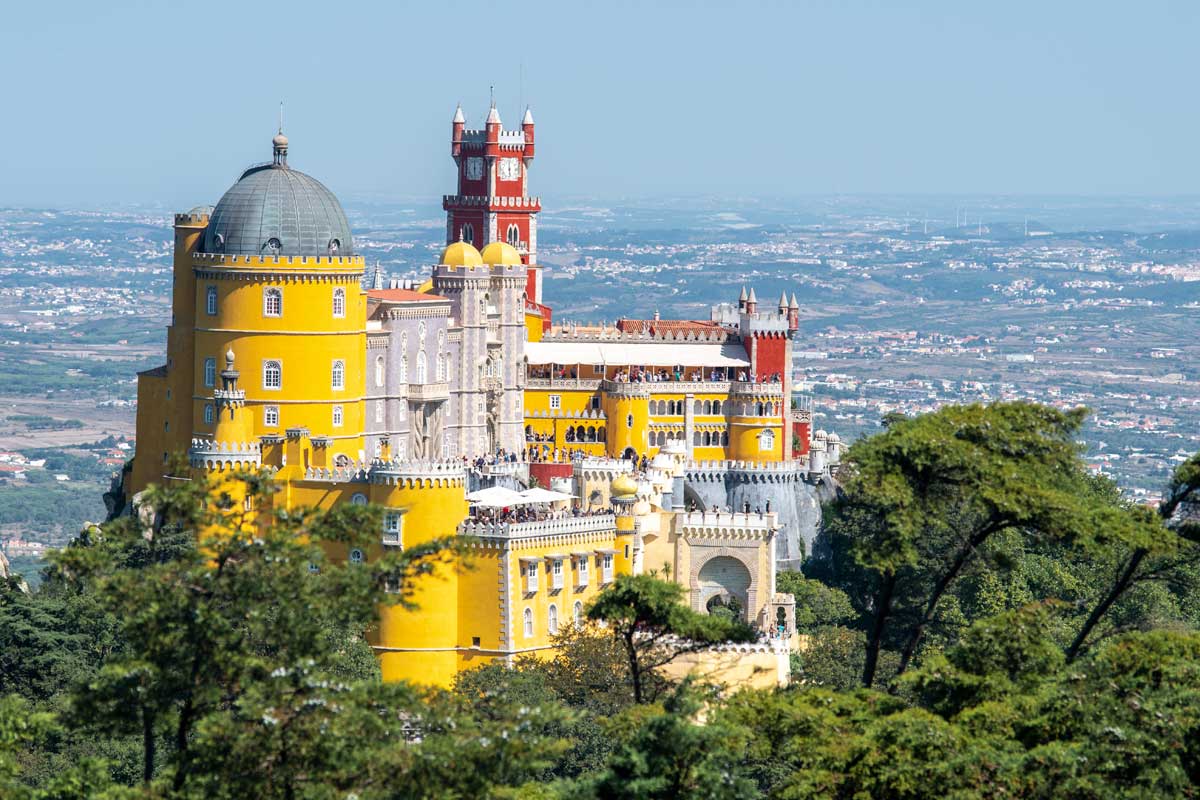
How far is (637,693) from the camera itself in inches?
A: 2987

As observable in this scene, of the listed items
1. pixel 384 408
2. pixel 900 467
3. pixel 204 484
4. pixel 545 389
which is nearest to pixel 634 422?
pixel 545 389

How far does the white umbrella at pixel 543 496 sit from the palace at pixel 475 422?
1374mm

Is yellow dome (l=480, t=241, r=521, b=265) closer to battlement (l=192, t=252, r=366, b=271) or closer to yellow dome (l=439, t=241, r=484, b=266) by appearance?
yellow dome (l=439, t=241, r=484, b=266)

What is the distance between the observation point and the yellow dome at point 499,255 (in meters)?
122

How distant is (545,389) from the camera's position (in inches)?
5020

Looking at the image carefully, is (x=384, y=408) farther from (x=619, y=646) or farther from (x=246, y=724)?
(x=246, y=724)

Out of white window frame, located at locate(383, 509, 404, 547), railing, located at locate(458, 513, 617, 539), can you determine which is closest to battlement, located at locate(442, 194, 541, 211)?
railing, located at locate(458, 513, 617, 539)

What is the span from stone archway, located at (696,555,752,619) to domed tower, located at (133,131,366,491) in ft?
46.1

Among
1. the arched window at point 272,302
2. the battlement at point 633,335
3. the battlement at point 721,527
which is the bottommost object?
the battlement at point 721,527

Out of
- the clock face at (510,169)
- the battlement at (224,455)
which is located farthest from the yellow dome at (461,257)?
the clock face at (510,169)

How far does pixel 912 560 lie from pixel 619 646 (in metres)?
23.1

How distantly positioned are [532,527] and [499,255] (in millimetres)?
26451

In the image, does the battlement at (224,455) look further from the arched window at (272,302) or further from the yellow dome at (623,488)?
the yellow dome at (623,488)

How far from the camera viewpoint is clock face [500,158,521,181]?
14012 centimetres
